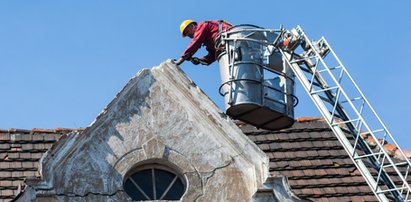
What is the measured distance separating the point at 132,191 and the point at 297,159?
4378mm

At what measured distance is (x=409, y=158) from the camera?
1992 centimetres

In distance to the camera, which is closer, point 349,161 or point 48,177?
point 48,177

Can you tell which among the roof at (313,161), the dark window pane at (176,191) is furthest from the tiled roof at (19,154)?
the roof at (313,161)

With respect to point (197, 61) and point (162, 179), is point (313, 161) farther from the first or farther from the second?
point (162, 179)

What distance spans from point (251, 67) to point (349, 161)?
251 centimetres

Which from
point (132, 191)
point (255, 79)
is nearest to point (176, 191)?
A: point (132, 191)

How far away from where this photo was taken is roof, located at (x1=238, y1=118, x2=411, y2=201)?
725 inches

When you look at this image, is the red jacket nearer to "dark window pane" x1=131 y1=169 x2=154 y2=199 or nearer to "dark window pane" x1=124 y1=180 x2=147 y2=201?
"dark window pane" x1=131 y1=169 x2=154 y2=199

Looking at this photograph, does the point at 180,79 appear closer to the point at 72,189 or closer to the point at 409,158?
the point at 72,189

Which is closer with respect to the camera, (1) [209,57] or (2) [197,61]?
(2) [197,61]

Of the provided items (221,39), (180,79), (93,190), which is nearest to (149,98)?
(180,79)

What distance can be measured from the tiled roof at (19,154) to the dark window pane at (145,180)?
6.22 feet

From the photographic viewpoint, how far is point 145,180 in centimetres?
1568

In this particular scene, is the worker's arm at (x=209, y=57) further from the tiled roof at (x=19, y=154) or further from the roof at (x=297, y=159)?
the tiled roof at (x=19, y=154)
